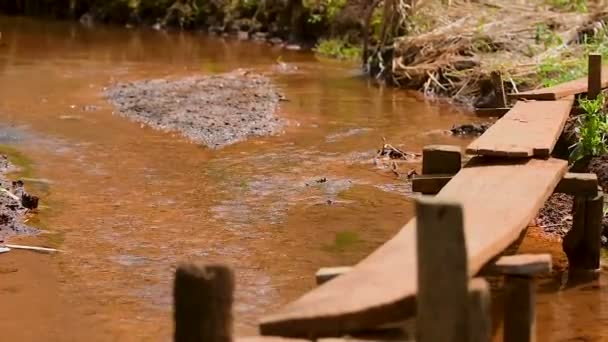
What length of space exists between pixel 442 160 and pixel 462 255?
3.33m

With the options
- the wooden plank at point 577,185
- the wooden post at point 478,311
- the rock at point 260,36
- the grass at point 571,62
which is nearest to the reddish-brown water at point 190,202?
the wooden plank at point 577,185

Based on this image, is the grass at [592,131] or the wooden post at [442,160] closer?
the wooden post at [442,160]

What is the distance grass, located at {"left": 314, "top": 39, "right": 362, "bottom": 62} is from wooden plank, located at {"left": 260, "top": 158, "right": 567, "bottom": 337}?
13957 mm

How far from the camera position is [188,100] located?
1455 cm

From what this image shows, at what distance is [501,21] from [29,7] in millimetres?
17427

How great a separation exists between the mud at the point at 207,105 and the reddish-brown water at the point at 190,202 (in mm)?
276

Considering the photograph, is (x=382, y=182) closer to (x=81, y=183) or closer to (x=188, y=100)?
(x=81, y=183)

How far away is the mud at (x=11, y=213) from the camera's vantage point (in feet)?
27.0

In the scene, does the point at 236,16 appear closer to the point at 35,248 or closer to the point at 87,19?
the point at 87,19

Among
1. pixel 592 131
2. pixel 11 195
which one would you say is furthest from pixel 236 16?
pixel 592 131

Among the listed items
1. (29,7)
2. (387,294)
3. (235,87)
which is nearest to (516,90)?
(235,87)

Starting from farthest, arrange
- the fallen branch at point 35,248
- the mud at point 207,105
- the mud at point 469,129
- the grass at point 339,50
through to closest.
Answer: the grass at point 339,50
the mud at point 207,105
the mud at point 469,129
the fallen branch at point 35,248

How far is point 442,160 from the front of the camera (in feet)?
22.3

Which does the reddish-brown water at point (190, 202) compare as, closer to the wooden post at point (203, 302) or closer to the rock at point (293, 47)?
the wooden post at point (203, 302)
